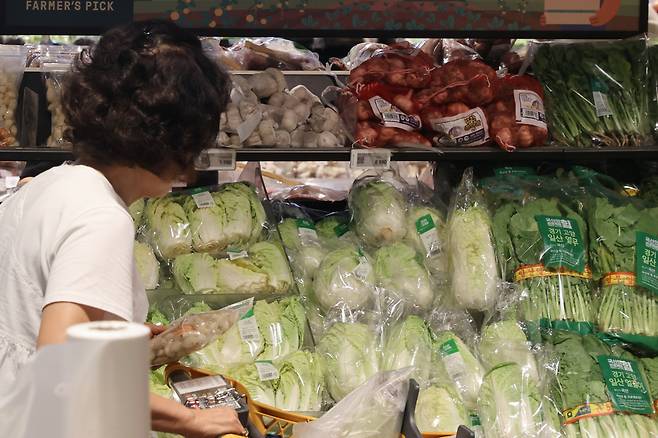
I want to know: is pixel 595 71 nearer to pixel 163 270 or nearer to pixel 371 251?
pixel 371 251

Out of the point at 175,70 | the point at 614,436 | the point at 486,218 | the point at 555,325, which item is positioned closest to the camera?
the point at 175,70

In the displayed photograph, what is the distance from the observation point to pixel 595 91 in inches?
145

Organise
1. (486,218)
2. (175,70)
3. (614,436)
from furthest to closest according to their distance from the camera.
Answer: (486,218) → (614,436) → (175,70)

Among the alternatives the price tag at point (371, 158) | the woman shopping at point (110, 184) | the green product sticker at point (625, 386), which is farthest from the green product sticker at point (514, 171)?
the woman shopping at point (110, 184)

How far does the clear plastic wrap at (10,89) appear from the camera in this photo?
11.1 ft

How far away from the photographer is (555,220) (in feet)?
11.7

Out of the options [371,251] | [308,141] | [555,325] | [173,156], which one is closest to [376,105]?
[308,141]

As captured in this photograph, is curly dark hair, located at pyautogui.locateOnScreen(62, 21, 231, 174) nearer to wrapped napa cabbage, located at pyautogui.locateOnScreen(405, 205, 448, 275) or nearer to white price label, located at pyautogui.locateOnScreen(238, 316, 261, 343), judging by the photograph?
white price label, located at pyautogui.locateOnScreen(238, 316, 261, 343)

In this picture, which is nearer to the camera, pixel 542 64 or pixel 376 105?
pixel 376 105

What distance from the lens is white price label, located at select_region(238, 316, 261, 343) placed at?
3.21 meters

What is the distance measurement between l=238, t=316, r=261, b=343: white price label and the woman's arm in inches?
53.2

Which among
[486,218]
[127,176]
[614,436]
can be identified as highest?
[127,176]

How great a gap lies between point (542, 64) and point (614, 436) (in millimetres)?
1518

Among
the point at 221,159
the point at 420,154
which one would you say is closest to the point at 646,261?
the point at 420,154
